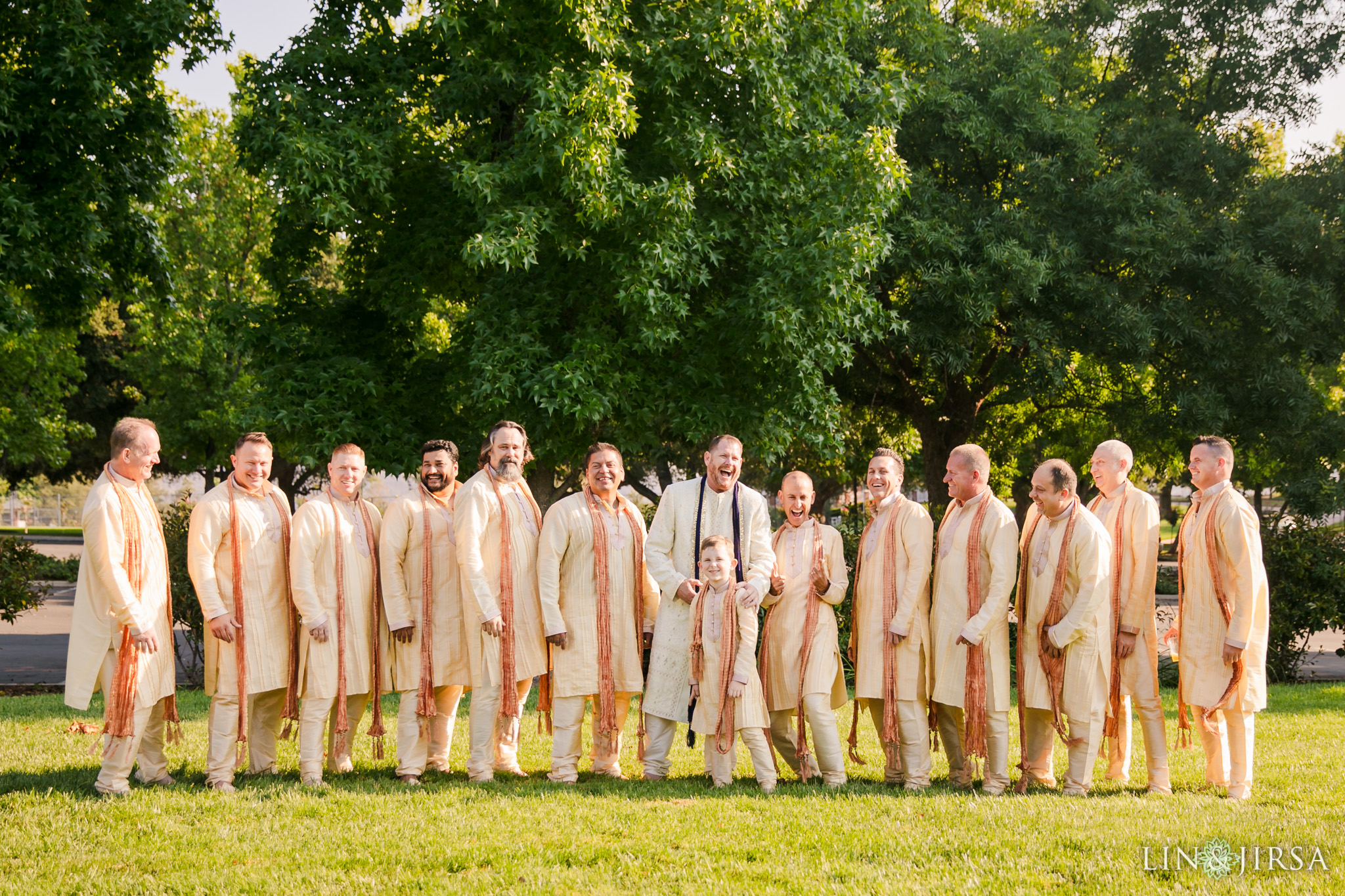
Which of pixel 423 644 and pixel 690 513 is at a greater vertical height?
pixel 690 513

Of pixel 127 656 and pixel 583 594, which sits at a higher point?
pixel 583 594

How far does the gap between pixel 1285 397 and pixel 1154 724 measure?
37.0ft

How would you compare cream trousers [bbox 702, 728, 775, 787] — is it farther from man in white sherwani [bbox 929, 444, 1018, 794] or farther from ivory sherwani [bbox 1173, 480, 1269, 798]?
ivory sherwani [bbox 1173, 480, 1269, 798]

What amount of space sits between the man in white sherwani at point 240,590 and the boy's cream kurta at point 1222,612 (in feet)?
19.1

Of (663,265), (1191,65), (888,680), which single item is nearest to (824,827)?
(888,680)

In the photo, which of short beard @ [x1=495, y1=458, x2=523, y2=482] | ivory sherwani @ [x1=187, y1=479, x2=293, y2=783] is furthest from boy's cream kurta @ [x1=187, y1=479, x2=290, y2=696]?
short beard @ [x1=495, y1=458, x2=523, y2=482]

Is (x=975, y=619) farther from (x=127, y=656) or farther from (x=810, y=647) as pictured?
(x=127, y=656)

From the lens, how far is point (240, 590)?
659 cm

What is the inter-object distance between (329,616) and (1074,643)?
15.7ft

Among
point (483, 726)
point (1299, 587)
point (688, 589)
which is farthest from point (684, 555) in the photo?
point (1299, 587)

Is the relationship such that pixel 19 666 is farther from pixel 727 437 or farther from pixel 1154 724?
pixel 1154 724

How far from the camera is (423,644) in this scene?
6902 millimetres

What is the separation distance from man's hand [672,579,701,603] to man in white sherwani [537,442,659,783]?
55 centimetres

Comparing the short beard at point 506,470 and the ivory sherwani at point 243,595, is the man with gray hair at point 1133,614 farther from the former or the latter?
the ivory sherwani at point 243,595
